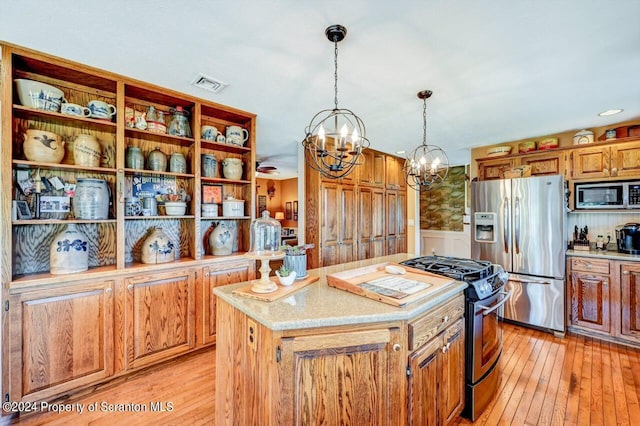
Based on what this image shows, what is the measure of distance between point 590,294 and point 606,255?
45 centimetres

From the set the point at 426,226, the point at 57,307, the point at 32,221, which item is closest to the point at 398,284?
the point at 57,307

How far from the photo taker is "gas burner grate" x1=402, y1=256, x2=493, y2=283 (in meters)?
1.84

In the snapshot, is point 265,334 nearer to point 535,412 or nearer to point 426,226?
point 535,412

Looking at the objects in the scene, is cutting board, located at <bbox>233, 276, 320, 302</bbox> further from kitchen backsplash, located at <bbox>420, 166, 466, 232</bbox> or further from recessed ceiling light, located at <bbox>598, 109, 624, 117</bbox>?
kitchen backsplash, located at <bbox>420, 166, 466, 232</bbox>

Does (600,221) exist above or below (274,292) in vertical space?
above

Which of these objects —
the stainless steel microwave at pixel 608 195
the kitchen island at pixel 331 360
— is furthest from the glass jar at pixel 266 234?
the stainless steel microwave at pixel 608 195

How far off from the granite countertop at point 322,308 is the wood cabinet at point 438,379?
228 millimetres

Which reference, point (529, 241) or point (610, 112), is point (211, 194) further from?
point (610, 112)

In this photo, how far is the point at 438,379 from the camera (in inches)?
60.6

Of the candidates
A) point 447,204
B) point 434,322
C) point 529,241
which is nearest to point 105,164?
point 434,322

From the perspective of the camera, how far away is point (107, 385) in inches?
85.5

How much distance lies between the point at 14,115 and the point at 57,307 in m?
1.37

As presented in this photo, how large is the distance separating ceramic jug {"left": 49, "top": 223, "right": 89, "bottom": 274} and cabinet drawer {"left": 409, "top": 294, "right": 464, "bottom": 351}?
2356mm

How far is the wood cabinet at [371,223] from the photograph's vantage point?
414cm
